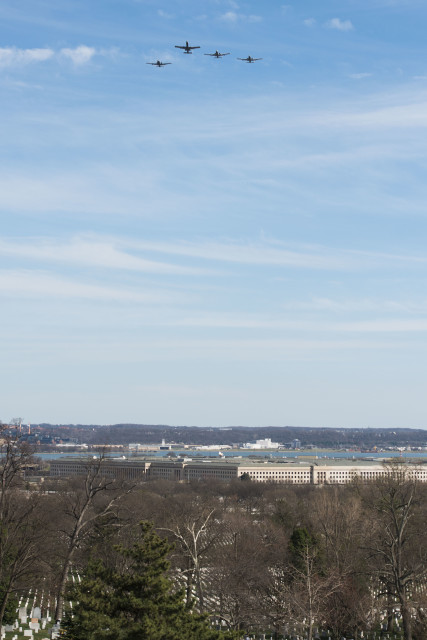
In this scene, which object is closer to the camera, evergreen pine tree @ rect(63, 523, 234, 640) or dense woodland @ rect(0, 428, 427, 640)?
evergreen pine tree @ rect(63, 523, 234, 640)

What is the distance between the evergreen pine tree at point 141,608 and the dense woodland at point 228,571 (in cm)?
4

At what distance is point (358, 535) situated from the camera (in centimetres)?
6550

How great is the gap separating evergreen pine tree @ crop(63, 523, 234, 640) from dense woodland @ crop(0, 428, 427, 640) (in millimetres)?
40

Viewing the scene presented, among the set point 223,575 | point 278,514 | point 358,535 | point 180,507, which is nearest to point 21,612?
point 223,575

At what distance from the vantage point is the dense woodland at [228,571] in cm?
2786

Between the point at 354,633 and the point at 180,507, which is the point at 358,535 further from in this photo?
the point at 180,507

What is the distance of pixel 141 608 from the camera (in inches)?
1065

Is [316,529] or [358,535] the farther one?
[316,529]

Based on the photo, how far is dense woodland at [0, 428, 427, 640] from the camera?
2786 centimetres

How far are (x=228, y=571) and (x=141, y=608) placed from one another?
27868 millimetres

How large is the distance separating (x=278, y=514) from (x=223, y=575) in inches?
1252

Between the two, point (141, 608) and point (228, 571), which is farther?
point (228, 571)

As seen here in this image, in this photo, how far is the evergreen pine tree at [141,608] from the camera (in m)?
26.4

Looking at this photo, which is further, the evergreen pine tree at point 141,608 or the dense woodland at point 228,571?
the dense woodland at point 228,571
